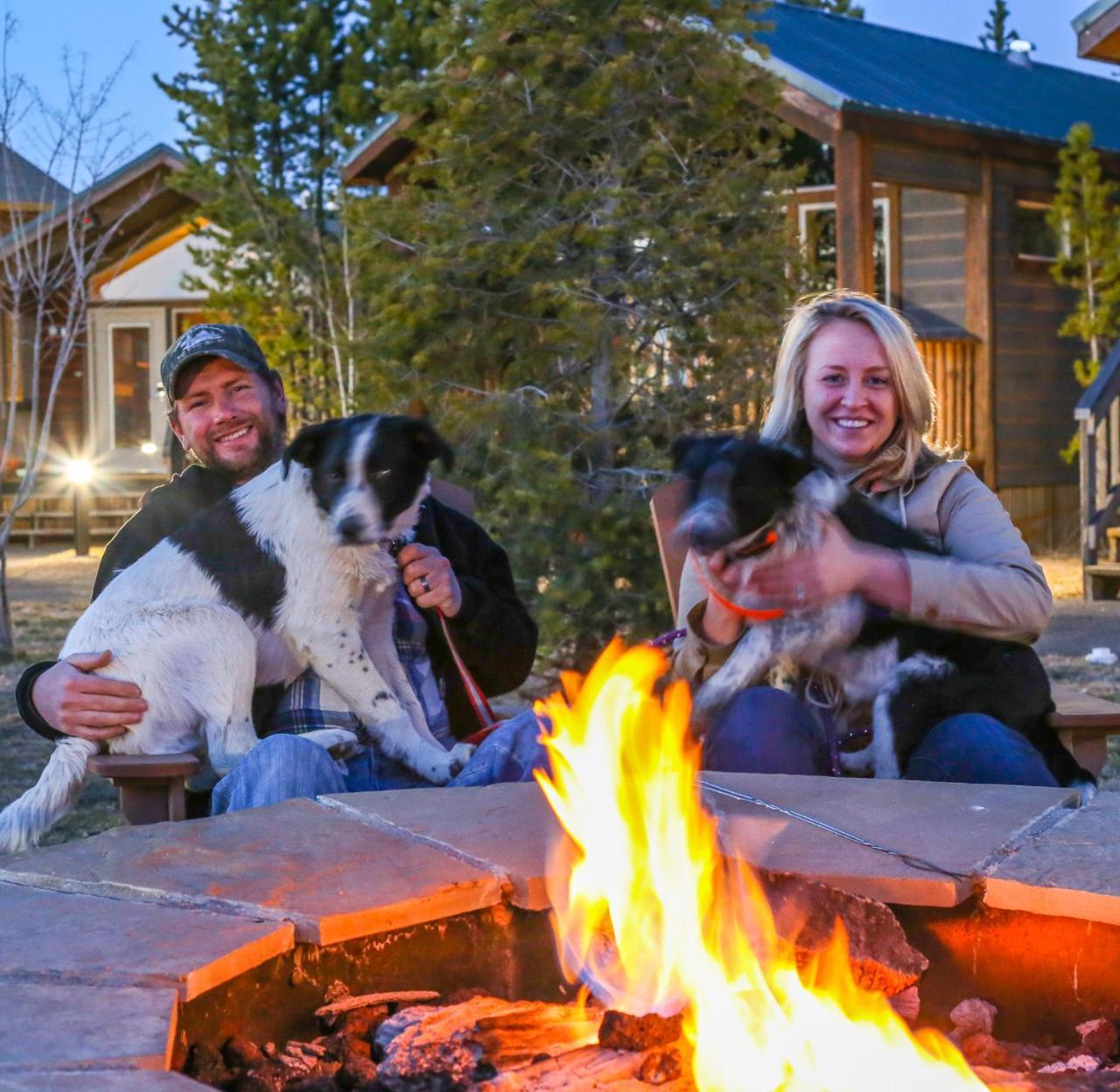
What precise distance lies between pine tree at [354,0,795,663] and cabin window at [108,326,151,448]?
13.9 m

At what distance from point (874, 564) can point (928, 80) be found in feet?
43.7

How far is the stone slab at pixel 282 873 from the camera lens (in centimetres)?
223

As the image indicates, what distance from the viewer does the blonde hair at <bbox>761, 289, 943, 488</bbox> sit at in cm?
340

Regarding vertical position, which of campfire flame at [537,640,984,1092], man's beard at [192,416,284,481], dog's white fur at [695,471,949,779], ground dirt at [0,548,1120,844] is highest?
man's beard at [192,416,284,481]

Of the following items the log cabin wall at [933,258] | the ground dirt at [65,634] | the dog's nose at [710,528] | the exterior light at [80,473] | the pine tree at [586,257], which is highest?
the log cabin wall at [933,258]

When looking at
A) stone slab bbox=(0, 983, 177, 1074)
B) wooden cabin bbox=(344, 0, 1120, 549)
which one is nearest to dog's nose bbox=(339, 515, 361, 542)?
stone slab bbox=(0, 983, 177, 1074)

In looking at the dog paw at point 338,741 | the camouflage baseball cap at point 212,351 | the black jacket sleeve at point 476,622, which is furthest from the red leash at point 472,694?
the camouflage baseball cap at point 212,351

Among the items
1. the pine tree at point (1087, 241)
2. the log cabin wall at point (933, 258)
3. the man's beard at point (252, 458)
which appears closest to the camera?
the man's beard at point (252, 458)

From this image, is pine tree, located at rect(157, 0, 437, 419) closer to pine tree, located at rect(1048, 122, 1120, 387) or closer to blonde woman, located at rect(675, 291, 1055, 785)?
pine tree, located at rect(1048, 122, 1120, 387)

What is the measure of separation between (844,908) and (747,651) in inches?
50.7

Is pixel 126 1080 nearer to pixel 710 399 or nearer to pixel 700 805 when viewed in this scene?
pixel 700 805

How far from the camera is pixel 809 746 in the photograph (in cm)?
320

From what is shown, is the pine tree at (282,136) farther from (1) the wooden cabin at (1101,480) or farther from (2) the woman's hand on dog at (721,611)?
(2) the woman's hand on dog at (721,611)

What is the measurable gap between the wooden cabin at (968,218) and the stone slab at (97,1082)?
453 inches
